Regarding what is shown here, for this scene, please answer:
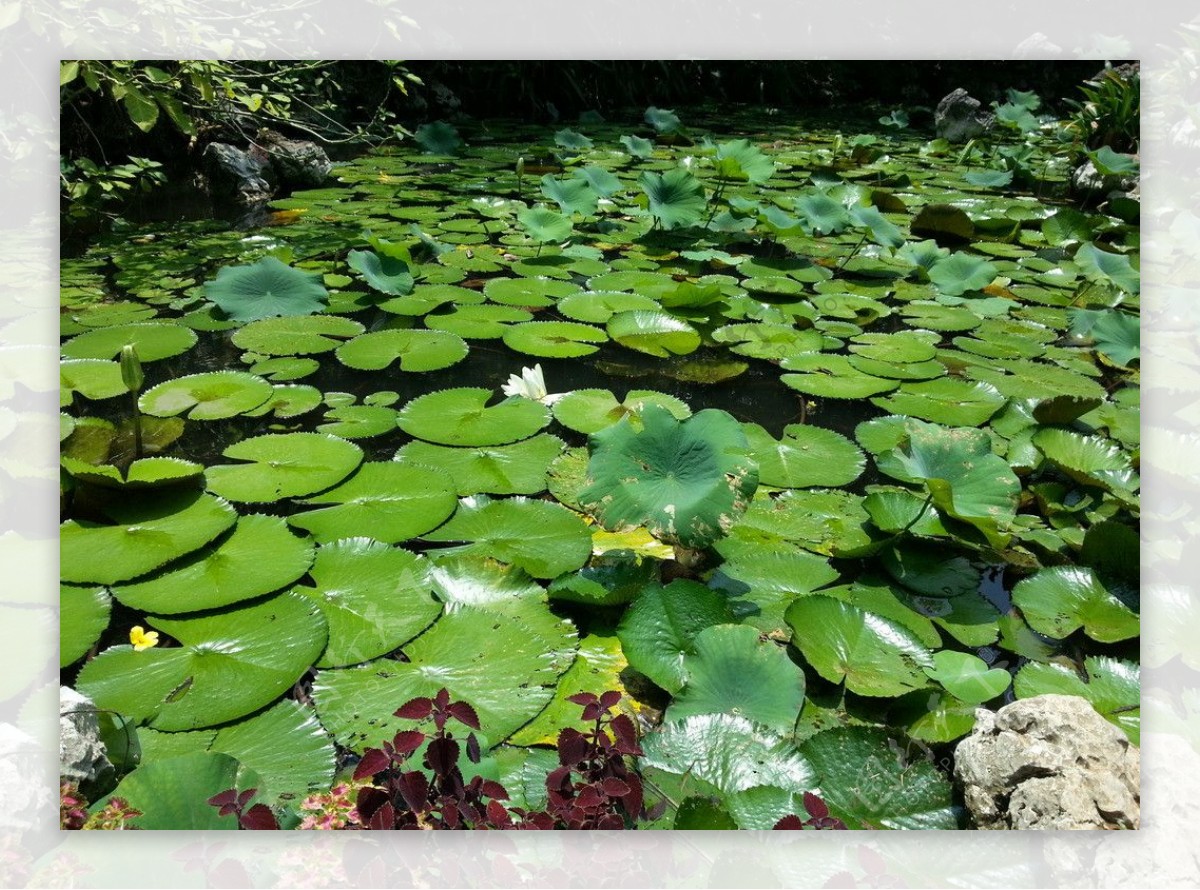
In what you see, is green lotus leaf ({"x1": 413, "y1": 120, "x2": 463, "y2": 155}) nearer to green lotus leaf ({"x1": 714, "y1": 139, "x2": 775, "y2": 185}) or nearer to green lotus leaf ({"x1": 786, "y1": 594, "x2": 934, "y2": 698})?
green lotus leaf ({"x1": 714, "y1": 139, "x2": 775, "y2": 185})

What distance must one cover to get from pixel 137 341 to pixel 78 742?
1.73 m

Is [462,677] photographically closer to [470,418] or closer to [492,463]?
[492,463]

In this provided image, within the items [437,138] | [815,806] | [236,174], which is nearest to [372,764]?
[815,806]

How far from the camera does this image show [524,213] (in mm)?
3750

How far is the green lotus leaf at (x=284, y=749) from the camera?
4.04 ft

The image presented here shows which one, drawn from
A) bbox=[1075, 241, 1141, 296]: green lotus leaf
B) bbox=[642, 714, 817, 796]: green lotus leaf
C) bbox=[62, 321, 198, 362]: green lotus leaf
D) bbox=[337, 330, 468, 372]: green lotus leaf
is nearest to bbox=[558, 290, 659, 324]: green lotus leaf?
bbox=[337, 330, 468, 372]: green lotus leaf

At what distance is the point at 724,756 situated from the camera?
50.6 inches

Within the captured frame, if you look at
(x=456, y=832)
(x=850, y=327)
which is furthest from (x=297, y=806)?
(x=850, y=327)

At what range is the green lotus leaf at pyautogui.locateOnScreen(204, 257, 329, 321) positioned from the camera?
291cm

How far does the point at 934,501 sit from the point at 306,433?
1.47m

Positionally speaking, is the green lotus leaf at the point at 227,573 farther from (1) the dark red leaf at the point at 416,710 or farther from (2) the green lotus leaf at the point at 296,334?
(2) the green lotus leaf at the point at 296,334

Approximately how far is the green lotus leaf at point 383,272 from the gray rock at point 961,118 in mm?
6101

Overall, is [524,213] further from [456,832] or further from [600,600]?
[456,832]

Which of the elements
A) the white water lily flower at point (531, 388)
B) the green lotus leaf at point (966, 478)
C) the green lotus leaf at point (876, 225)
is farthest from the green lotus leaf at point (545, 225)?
the green lotus leaf at point (966, 478)
